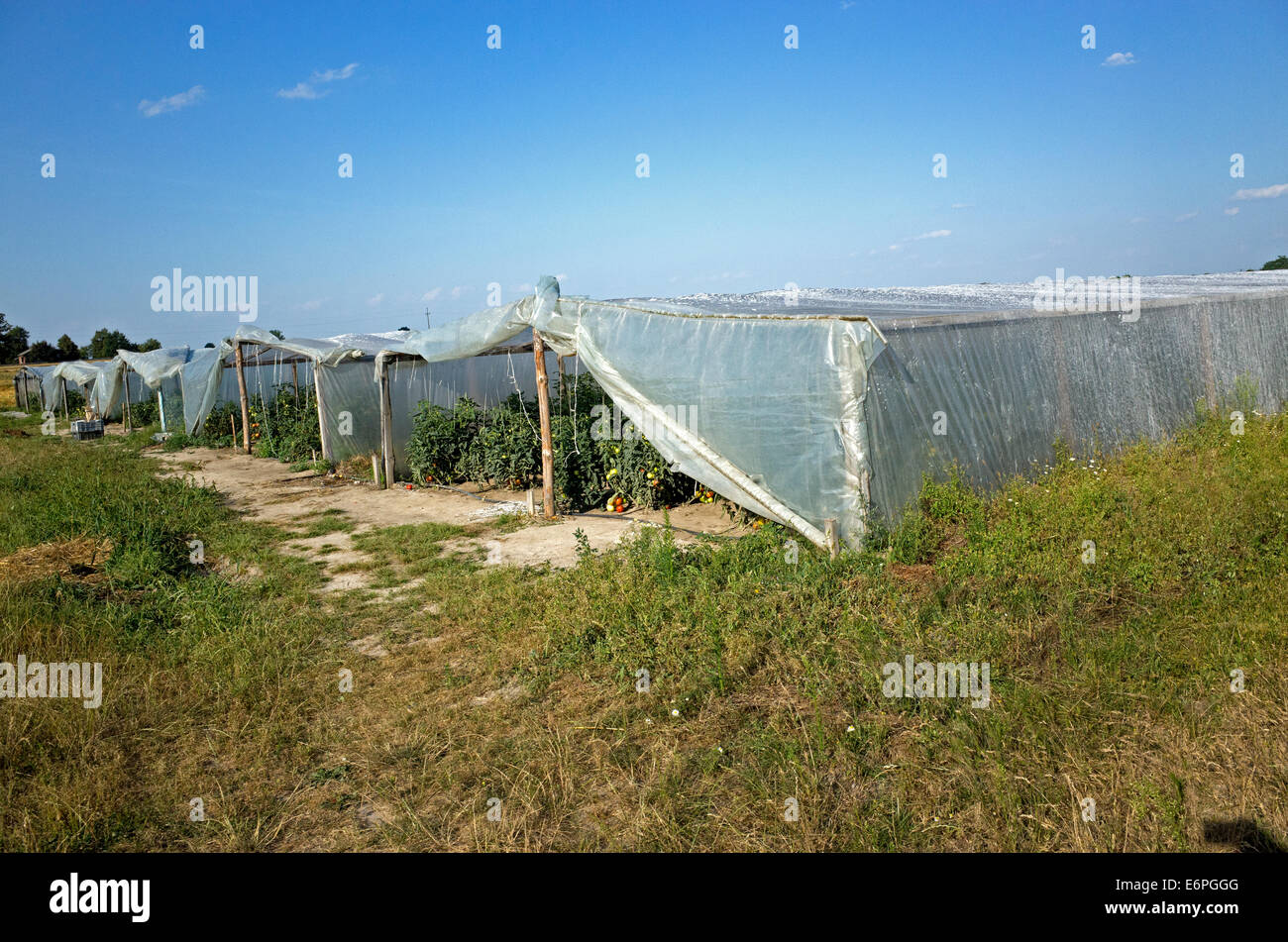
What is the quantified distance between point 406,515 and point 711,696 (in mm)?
6969

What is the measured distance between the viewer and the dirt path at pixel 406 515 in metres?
8.06

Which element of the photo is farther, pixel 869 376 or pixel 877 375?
pixel 877 375

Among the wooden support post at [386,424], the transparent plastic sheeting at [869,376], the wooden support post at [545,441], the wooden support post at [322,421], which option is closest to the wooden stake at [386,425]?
the wooden support post at [386,424]

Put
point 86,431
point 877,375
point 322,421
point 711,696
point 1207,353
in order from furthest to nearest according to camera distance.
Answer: point 86,431
point 322,421
point 1207,353
point 877,375
point 711,696

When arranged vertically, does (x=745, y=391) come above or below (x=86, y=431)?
below

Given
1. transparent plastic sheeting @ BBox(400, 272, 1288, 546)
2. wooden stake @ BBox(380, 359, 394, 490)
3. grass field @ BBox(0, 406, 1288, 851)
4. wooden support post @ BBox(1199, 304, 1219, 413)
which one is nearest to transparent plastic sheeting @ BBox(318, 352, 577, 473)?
wooden stake @ BBox(380, 359, 394, 490)

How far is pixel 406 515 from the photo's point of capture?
34.1 ft

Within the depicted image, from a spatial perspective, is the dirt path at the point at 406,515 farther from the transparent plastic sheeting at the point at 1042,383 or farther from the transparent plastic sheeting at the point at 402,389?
the transparent plastic sheeting at the point at 1042,383

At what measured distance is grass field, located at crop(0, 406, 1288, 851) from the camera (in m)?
3.30

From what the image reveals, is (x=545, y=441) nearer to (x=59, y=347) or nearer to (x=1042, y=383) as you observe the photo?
(x=1042, y=383)

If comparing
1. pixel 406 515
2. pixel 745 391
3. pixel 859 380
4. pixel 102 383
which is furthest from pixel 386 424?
pixel 102 383

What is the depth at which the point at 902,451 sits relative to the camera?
6914mm
